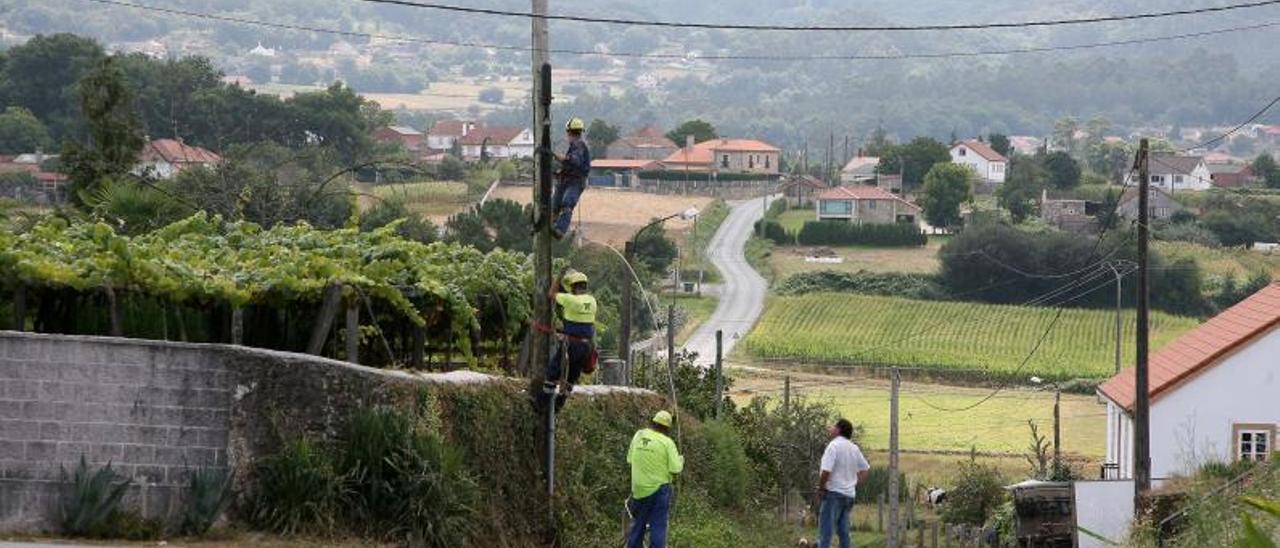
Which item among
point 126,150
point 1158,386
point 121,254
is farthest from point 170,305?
point 1158,386

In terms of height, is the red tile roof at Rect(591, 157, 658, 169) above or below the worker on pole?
above

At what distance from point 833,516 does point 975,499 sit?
2688cm

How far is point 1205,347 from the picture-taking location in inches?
1813

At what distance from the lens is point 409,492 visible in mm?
16781

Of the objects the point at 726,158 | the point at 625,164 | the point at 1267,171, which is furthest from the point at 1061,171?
the point at 625,164

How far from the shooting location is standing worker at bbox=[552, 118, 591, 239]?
64.1ft

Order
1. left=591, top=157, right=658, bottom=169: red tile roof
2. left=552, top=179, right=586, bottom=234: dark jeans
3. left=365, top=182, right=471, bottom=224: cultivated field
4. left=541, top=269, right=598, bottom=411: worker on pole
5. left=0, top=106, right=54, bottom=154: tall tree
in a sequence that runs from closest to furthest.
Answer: left=541, top=269, right=598, bottom=411: worker on pole < left=552, top=179, right=586, bottom=234: dark jeans < left=365, top=182, right=471, bottom=224: cultivated field < left=0, top=106, right=54, bottom=154: tall tree < left=591, top=157, right=658, bottom=169: red tile roof

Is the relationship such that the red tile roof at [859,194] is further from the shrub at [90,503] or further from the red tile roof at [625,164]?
the shrub at [90,503]

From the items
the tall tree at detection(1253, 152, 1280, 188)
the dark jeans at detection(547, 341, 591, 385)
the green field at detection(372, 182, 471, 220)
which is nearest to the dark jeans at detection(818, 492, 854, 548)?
the dark jeans at detection(547, 341, 591, 385)

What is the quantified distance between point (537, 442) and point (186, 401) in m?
4.52

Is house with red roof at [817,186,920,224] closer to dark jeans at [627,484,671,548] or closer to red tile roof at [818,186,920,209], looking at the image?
red tile roof at [818,186,920,209]

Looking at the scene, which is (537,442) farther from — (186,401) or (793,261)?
(793,261)

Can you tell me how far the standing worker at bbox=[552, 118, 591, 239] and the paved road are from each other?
62.3m

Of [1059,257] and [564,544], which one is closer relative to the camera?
[564,544]
